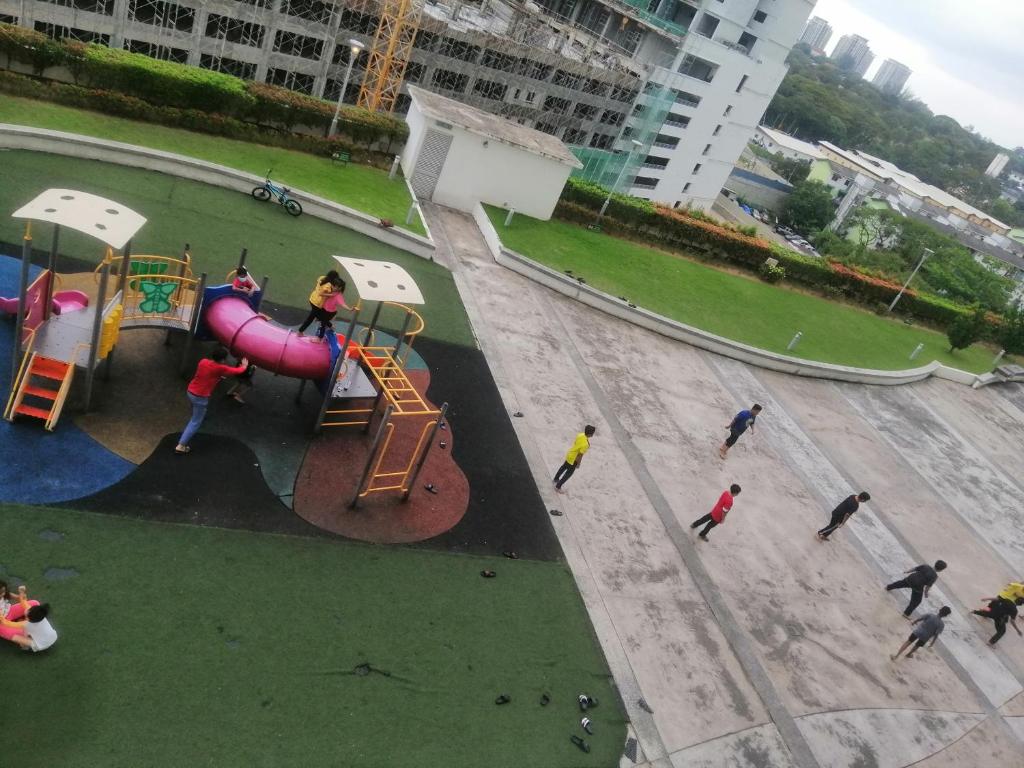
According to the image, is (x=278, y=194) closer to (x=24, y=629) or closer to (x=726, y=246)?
(x=24, y=629)

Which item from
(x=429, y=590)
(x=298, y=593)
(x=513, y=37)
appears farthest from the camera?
(x=513, y=37)

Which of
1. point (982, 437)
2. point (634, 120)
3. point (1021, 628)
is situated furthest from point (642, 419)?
point (634, 120)

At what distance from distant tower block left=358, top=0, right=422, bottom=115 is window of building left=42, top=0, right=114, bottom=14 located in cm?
1237

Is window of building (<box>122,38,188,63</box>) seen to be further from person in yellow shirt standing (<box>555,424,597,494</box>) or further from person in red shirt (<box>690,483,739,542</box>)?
person in red shirt (<box>690,483,739,542</box>)

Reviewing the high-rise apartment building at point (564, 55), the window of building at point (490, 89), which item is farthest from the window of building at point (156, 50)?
the window of building at point (490, 89)

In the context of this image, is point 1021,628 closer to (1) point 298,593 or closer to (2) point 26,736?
(1) point 298,593

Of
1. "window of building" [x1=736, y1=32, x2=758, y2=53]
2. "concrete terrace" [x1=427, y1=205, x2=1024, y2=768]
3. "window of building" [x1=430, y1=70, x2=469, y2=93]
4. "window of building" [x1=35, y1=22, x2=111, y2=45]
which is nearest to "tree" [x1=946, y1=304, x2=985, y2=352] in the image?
"concrete terrace" [x1=427, y1=205, x2=1024, y2=768]

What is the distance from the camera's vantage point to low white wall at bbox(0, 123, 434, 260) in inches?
647

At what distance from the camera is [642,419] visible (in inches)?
632

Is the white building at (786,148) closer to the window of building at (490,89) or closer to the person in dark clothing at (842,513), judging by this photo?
the window of building at (490,89)

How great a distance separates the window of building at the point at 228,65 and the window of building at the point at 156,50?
38.3 inches

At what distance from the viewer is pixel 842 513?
13.8 m

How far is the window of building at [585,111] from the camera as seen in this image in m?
50.6

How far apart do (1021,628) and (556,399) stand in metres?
11.0
